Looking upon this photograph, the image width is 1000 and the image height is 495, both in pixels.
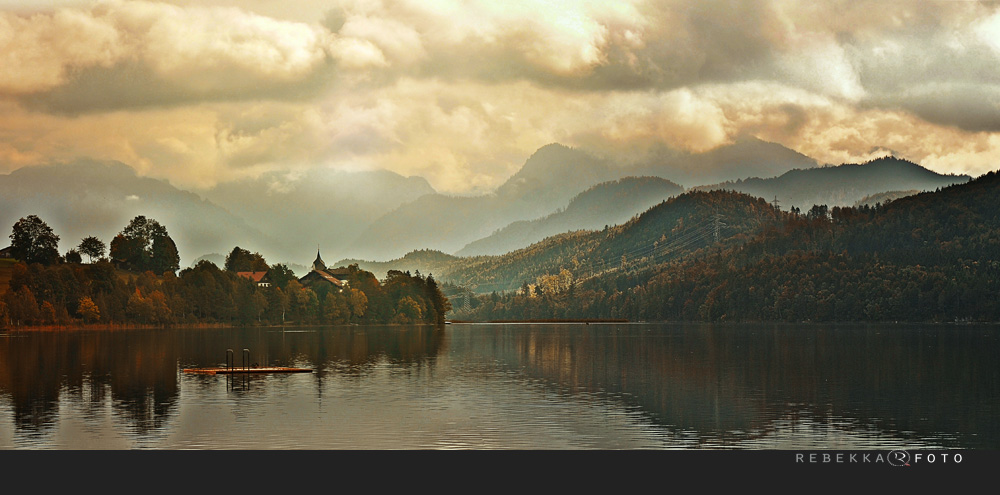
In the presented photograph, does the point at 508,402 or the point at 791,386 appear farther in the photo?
the point at 791,386

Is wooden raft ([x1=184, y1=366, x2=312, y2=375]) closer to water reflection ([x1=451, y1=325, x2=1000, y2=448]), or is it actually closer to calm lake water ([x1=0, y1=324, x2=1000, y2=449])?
calm lake water ([x1=0, y1=324, x2=1000, y2=449])
